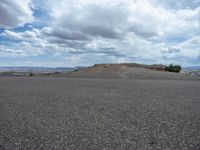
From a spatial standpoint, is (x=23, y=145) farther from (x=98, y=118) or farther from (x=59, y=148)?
(x=98, y=118)

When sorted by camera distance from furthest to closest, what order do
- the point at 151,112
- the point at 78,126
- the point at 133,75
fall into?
the point at 133,75, the point at 151,112, the point at 78,126

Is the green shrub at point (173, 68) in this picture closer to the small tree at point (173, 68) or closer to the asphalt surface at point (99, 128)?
the small tree at point (173, 68)

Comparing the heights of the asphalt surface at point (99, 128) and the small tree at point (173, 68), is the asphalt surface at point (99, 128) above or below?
below

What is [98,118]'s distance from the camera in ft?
28.5

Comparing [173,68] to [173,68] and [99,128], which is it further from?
[99,128]

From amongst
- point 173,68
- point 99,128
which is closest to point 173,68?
point 173,68

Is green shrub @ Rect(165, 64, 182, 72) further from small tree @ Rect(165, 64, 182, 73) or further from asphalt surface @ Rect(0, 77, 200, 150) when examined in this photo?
asphalt surface @ Rect(0, 77, 200, 150)

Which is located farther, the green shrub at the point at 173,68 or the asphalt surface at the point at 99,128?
the green shrub at the point at 173,68

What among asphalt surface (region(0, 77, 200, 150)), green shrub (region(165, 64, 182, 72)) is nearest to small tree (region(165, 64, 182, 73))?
green shrub (region(165, 64, 182, 72))

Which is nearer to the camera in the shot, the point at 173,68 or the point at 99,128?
the point at 99,128

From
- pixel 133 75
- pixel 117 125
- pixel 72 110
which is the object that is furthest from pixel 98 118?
pixel 133 75

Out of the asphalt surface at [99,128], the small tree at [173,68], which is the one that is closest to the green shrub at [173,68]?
the small tree at [173,68]

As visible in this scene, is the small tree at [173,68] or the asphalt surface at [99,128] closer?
the asphalt surface at [99,128]

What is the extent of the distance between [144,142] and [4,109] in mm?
6645
